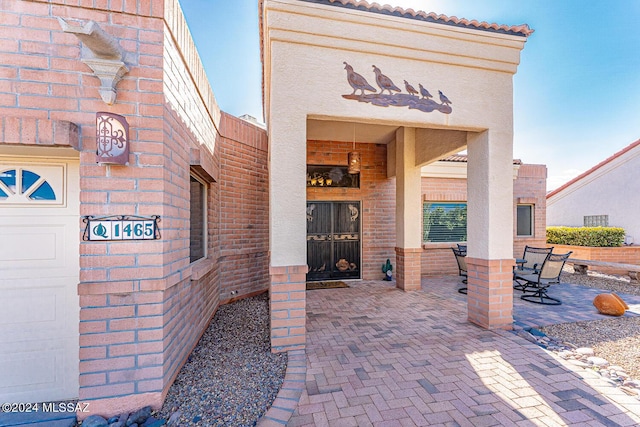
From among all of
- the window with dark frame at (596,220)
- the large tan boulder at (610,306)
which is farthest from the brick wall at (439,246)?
the window with dark frame at (596,220)

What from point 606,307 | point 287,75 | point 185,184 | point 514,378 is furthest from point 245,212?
point 606,307

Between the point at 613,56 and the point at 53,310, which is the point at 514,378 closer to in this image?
the point at 53,310

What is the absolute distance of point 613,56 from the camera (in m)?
9.77

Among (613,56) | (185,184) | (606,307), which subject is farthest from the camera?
(613,56)

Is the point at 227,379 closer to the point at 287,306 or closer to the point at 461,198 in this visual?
the point at 287,306

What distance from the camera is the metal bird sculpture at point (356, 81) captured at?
3549 millimetres

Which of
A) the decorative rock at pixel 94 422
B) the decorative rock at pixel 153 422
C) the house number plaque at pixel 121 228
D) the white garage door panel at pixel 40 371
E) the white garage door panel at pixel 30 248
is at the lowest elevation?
the decorative rock at pixel 153 422

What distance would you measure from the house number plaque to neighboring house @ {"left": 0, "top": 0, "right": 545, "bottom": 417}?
12mm

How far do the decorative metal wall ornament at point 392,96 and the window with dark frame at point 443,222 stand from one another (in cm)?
500

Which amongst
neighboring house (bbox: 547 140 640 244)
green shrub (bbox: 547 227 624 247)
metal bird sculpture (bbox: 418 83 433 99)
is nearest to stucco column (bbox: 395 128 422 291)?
metal bird sculpture (bbox: 418 83 433 99)

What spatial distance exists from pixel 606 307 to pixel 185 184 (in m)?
7.15

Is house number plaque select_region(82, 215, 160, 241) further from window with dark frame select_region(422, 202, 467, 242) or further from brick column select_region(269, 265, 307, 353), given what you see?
window with dark frame select_region(422, 202, 467, 242)

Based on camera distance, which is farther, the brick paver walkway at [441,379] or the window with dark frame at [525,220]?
the window with dark frame at [525,220]

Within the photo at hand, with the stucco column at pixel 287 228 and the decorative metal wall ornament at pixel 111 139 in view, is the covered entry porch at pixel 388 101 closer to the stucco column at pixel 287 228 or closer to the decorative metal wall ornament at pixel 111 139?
the stucco column at pixel 287 228
